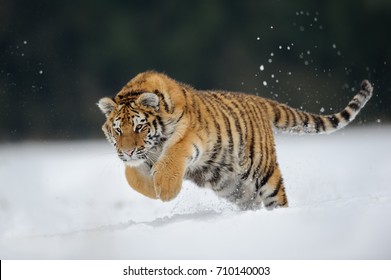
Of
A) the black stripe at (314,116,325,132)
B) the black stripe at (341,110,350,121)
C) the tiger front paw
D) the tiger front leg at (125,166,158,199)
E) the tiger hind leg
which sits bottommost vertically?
the tiger front paw

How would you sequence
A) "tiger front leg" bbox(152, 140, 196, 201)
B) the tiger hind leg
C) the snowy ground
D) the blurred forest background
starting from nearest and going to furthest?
the snowy ground, "tiger front leg" bbox(152, 140, 196, 201), the tiger hind leg, the blurred forest background

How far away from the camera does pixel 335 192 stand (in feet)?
21.7

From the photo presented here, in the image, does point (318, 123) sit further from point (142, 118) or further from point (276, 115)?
point (142, 118)

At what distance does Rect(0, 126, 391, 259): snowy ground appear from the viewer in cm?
420

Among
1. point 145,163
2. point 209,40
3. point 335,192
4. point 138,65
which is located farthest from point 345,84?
point 145,163

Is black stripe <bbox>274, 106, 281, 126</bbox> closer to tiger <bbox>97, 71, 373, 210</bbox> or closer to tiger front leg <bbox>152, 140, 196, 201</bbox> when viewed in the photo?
tiger <bbox>97, 71, 373, 210</bbox>

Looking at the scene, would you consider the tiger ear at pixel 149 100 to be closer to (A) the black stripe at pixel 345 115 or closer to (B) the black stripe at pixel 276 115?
(B) the black stripe at pixel 276 115

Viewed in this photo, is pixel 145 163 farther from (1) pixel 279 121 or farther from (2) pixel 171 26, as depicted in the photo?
(2) pixel 171 26

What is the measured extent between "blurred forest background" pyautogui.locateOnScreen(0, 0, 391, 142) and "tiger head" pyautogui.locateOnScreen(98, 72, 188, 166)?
356 inches

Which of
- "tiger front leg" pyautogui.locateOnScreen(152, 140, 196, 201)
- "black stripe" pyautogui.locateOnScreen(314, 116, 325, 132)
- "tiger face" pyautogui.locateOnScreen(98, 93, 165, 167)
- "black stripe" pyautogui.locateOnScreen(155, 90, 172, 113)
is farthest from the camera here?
"black stripe" pyautogui.locateOnScreen(314, 116, 325, 132)

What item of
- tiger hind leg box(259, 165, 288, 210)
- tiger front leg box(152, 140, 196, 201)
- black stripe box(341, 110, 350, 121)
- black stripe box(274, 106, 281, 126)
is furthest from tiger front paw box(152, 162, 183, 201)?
black stripe box(341, 110, 350, 121)

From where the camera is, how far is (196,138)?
4.80 metres

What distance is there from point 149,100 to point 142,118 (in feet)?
0.34

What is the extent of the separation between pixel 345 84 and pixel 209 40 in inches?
98.4
